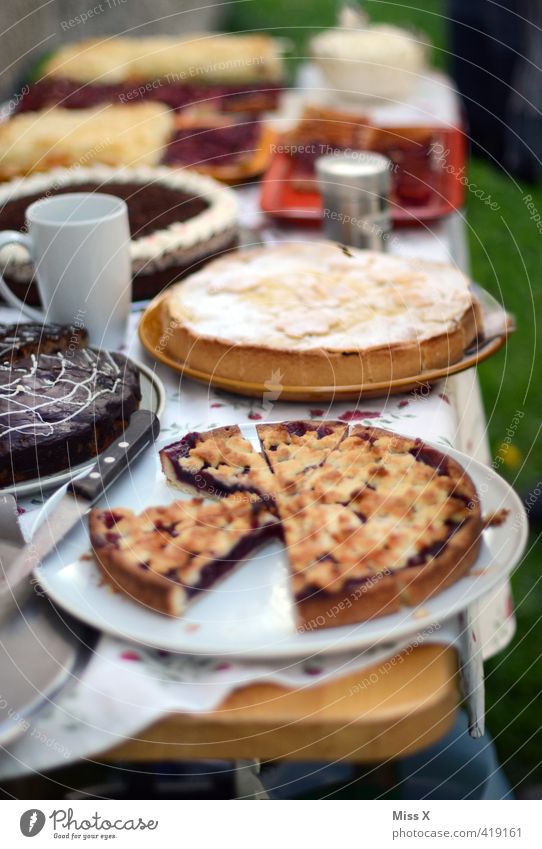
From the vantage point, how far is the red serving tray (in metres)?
1.16

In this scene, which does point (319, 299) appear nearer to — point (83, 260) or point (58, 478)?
point (83, 260)

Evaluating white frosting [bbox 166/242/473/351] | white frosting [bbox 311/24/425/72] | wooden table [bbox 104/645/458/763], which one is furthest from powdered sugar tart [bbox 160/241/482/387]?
white frosting [bbox 311/24/425/72]

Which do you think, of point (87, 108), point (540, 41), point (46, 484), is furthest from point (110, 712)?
point (540, 41)

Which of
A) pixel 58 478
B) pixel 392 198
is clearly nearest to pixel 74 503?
pixel 58 478

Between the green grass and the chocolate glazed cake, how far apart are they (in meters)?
0.40

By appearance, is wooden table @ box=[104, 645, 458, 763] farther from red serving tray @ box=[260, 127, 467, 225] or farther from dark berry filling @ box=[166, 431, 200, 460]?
red serving tray @ box=[260, 127, 467, 225]

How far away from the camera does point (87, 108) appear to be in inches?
67.9

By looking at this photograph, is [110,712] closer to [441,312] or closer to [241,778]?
[241,778]

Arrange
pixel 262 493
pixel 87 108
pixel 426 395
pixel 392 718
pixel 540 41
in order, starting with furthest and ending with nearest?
1. pixel 540 41
2. pixel 87 108
3. pixel 426 395
4. pixel 262 493
5. pixel 392 718

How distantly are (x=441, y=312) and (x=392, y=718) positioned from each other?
0.44 metres

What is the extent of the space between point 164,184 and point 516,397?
0.84 m

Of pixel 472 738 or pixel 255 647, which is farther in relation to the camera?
pixel 472 738

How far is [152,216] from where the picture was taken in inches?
40.7

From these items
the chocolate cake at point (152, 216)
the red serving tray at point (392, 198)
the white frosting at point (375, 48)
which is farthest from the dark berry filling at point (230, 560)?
the white frosting at point (375, 48)
